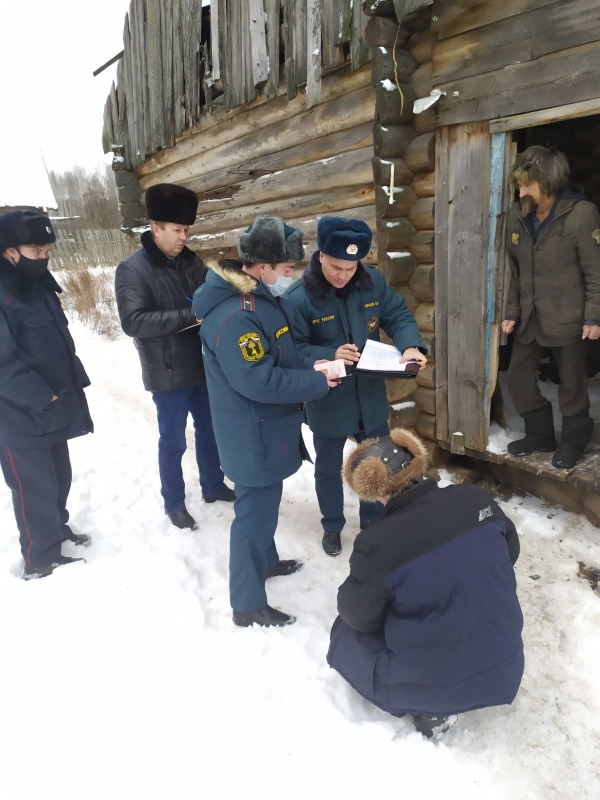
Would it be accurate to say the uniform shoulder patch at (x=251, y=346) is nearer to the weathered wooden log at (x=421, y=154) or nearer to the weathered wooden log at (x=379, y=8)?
the weathered wooden log at (x=421, y=154)

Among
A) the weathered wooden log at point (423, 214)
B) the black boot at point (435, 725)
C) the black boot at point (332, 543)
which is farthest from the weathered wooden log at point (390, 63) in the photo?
the black boot at point (435, 725)

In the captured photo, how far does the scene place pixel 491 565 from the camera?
1.81 meters

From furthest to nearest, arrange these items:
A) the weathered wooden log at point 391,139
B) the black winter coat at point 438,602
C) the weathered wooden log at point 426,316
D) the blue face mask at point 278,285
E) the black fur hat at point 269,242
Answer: the weathered wooden log at point 426,316, the weathered wooden log at point 391,139, the blue face mask at point 278,285, the black fur hat at point 269,242, the black winter coat at point 438,602

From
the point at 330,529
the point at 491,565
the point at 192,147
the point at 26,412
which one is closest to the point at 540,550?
the point at 330,529

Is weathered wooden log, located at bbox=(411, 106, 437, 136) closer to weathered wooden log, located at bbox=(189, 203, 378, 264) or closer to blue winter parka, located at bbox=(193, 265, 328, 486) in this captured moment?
weathered wooden log, located at bbox=(189, 203, 378, 264)

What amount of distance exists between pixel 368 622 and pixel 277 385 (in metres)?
1.04

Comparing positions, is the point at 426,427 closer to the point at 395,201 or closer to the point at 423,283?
the point at 423,283

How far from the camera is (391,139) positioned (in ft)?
11.6

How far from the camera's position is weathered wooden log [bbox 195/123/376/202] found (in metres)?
4.07

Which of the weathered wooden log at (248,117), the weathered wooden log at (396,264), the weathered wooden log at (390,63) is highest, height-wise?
the weathered wooden log at (248,117)

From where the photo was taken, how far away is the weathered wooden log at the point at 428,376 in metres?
4.00

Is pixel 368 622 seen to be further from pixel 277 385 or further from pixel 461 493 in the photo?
pixel 277 385

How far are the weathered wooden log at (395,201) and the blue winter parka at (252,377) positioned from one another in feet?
4.97

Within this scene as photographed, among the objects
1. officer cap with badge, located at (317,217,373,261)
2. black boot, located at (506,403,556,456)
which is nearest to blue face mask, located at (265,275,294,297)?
officer cap with badge, located at (317,217,373,261)
